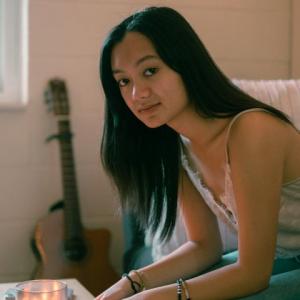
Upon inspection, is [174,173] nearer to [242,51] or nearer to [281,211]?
[281,211]

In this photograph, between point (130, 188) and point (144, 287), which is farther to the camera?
point (130, 188)

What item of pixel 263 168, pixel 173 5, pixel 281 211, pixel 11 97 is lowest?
pixel 281 211

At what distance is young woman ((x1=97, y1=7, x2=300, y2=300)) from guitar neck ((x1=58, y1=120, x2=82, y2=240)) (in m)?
0.58

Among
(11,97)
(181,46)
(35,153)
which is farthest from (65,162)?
(181,46)

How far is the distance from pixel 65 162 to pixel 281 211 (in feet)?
2.98

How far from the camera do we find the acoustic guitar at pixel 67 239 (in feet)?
6.15

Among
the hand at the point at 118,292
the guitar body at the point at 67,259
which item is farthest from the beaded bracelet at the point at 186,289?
the guitar body at the point at 67,259

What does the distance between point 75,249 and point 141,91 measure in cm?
90

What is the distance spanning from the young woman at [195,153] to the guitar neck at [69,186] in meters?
0.58

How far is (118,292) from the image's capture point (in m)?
1.19

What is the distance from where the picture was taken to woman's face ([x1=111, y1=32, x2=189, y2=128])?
1.12 m

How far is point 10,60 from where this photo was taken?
2.03m

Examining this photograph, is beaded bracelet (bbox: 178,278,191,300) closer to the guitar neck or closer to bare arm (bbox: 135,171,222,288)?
bare arm (bbox: 135,171,222,288)

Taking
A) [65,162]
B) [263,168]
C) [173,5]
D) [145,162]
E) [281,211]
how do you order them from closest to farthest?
1. [263,168]
2. [281,211]
3. [145,162]
4. [65,162]
5. [173,5]
